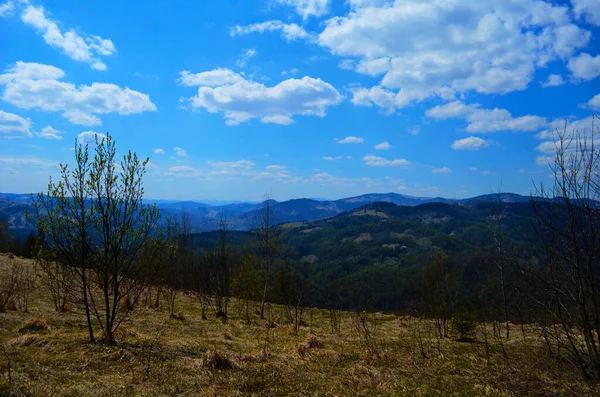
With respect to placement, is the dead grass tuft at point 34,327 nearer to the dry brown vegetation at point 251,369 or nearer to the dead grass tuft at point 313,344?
the dry brown vegetation at point 251,369

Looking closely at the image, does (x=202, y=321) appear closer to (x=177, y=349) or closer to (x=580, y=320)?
(x=177, y=349)

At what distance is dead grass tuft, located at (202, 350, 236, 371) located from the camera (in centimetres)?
1039

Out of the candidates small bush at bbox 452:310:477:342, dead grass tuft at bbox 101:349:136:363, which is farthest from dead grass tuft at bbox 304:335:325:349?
small bush at bbox 452:310:477:342

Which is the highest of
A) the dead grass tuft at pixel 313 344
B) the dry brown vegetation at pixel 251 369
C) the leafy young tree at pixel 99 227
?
the leafy young tree at pixel 99 227

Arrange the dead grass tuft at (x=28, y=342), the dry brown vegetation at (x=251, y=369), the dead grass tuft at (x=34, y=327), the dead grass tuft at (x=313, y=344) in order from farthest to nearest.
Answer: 1. the dead grass tuft at (x=313, y=344)
2. the dead grass tuft at (x=34, y=327)
3. the dead grass tuft at (x=28, y=342)
4. the dry brown vegetation at (x=251, y=369)

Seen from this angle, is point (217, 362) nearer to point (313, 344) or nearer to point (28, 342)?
point (313, 344)

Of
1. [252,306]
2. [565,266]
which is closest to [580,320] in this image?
[565,266]

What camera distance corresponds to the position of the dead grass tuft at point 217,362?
34.1ft

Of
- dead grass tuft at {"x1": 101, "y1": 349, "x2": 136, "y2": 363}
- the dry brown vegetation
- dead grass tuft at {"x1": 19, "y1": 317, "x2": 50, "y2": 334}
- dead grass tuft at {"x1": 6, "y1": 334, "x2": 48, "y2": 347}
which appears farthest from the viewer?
dead grass tuft at {"x1": 19, "y1": 317, "x2": 50, "y2": 334}

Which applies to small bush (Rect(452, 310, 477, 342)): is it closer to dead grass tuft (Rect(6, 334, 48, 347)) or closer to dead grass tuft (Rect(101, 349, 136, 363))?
dead grass tuft (Rect(101, 349, 136, 363))

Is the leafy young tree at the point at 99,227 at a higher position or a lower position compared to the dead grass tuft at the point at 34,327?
higher

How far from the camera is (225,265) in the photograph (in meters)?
29.5

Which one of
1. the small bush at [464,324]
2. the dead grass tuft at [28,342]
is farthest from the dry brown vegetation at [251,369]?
the small bush at [464,324]

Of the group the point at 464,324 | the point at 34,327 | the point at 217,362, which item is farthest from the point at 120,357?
the point at 464,324
